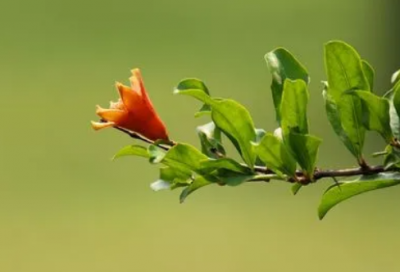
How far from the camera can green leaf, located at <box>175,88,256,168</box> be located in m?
0.49

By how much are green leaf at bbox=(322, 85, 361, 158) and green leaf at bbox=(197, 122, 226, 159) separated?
83mm

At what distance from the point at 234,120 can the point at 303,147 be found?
49mm

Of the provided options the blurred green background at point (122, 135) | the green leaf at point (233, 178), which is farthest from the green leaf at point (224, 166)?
the blurred green background at point (122, 135)

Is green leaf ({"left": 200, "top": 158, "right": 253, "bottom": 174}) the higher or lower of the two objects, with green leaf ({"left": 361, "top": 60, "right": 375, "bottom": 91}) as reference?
lower

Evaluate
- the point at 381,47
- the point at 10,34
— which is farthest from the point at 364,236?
the point at 10,34

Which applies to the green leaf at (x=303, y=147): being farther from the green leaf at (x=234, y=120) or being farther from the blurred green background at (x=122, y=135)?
the blurred green background at (x=122, y=135)

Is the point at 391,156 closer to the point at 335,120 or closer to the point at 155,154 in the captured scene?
the point at 335,120

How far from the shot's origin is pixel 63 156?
1861 mm

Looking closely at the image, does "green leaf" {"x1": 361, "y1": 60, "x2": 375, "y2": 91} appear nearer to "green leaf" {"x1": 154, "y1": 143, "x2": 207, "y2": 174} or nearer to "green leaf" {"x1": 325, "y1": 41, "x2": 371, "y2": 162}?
"green leaf" {"x1": 325, "y1": 41, "x2": 371, "y2": 162}

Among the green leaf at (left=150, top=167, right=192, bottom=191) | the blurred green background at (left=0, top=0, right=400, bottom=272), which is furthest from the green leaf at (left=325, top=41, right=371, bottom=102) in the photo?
the blurred green background at (left=0, top=0, right=400, bottom=272)

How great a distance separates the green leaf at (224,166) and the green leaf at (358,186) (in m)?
0.06

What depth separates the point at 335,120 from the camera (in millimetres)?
499

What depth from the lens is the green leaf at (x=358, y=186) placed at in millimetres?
485

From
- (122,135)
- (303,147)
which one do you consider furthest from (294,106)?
(122,135)
